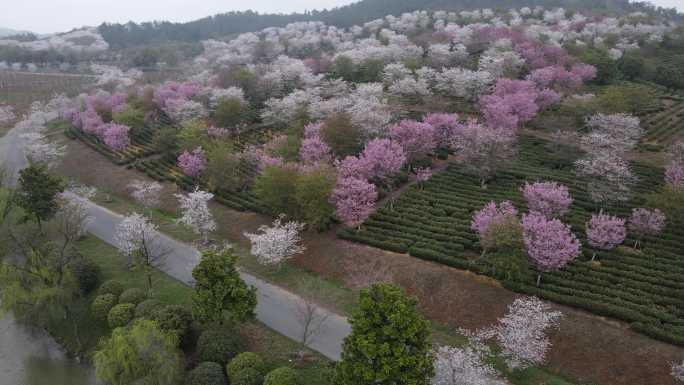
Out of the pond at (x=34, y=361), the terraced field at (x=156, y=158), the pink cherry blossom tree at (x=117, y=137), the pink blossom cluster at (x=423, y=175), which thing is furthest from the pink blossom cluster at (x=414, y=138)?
the pink cherry blossom tree at (x=117, y=137)

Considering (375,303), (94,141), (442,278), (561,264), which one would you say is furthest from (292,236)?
(94,141)

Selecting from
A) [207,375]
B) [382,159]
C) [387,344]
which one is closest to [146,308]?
[207,375]

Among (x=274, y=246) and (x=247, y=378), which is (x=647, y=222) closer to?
(x=274, y=246)

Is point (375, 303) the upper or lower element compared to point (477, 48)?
lower

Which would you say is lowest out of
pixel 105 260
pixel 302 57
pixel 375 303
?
pixel 105 260

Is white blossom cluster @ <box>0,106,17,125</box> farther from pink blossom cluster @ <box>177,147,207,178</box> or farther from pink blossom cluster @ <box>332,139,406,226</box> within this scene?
pink blossom cluster @ <box>332,139,406,226</box>

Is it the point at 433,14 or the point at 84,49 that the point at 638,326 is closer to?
the point at 433,14
